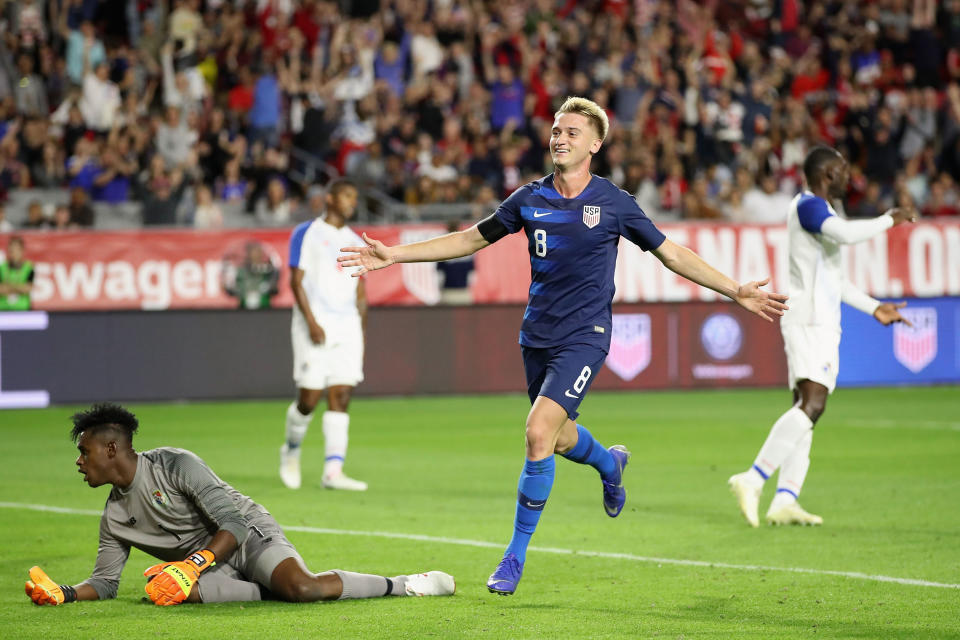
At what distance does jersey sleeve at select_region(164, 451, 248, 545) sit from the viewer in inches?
273

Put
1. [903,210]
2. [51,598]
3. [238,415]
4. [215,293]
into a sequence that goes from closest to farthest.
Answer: [51,598]
[903,210]
[238,415]
[215,293]

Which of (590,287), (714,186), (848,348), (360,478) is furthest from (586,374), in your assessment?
(714,186)

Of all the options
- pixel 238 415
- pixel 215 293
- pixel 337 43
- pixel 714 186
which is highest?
pixel 337 43

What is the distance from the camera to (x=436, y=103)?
24.9 m

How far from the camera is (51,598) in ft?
23.3

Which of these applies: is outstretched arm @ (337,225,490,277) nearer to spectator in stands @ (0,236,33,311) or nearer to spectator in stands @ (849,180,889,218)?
spectator in stands @ (0,236,33,311)

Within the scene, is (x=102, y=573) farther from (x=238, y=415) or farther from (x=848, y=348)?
(x=848, y=348)

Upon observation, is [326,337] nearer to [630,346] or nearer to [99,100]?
[630,346]

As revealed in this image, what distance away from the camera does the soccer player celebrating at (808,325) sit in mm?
9805

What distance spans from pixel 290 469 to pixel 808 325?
455 centimetres

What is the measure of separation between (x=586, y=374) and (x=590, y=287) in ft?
1.46

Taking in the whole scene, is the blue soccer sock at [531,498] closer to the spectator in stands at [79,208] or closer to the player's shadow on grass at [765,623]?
the player's shadow on grass at [765,623]

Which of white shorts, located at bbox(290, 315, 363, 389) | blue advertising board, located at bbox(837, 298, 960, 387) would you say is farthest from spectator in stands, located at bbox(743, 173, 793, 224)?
white shorts, located at bbox(290, 315, 363, 389)

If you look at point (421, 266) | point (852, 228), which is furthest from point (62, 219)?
point (852, 228)
